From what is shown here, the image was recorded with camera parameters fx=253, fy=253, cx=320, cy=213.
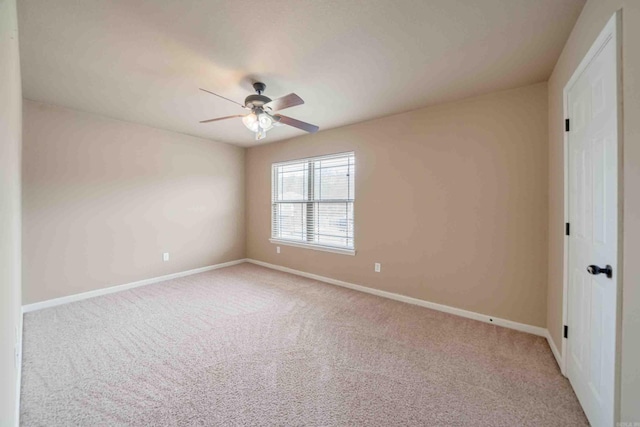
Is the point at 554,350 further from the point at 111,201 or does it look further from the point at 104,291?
the point at 111,201

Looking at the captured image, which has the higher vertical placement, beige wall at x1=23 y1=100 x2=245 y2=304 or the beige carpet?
beige wall at x1=23 y1=100 x2=245 y2=304

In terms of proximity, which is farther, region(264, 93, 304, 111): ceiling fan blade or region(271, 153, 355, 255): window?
region(271, 153, 355, 255): window

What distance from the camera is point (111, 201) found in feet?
11.9

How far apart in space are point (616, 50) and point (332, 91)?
6.72 feet

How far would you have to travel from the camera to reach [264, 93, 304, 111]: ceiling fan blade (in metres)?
2.07

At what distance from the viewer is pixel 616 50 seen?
3.89 feet

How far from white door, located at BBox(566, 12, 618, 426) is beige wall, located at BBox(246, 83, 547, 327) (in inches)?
27.7

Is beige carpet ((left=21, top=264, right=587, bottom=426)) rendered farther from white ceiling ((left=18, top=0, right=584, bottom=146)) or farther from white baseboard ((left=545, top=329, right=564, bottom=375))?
white ceiling ((left=18, top=0, right=584, bottom=146))

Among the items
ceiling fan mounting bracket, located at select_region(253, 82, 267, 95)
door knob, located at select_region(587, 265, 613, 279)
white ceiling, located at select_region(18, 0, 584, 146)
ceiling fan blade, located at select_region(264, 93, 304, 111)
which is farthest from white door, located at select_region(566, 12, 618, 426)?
ceiling fan mounting bracket, located at select_region(253, 82, 267, 95)

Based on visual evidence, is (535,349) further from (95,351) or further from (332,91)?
(95,351)

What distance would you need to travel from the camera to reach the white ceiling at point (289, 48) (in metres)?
1.59

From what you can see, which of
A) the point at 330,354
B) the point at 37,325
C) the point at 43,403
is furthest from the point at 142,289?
the point at 330,354

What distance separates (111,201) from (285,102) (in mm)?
3146

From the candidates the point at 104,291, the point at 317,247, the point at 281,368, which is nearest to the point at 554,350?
the point at 281,368
